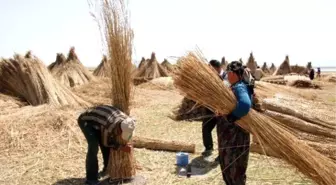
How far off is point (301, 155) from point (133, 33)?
87.3 inches

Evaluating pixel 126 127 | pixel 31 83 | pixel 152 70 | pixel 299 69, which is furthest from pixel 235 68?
pixel 299 69

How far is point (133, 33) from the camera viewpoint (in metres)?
4.08

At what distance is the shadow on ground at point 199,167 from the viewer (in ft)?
14.5

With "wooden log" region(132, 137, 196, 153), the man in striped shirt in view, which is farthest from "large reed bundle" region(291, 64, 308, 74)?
the man in striped shirt

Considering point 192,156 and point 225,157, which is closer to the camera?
point 225,157

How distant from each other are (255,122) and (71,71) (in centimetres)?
1188

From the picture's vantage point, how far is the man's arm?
266 centimetres

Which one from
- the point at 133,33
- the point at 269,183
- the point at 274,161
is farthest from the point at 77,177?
→ the point at 274,161

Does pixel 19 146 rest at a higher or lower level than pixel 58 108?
lower

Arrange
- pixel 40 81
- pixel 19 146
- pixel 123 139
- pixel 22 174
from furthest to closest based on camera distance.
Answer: pixel 40 81, pixel 19 146, pixel 22 174, pixel 123 139

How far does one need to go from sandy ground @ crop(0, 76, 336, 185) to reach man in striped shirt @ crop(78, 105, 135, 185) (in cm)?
40

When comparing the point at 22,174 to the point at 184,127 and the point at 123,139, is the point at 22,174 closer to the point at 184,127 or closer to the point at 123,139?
the point at 123,139

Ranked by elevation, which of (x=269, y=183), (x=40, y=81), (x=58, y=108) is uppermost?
(x=40, y=81)

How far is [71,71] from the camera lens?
45.3 feet
